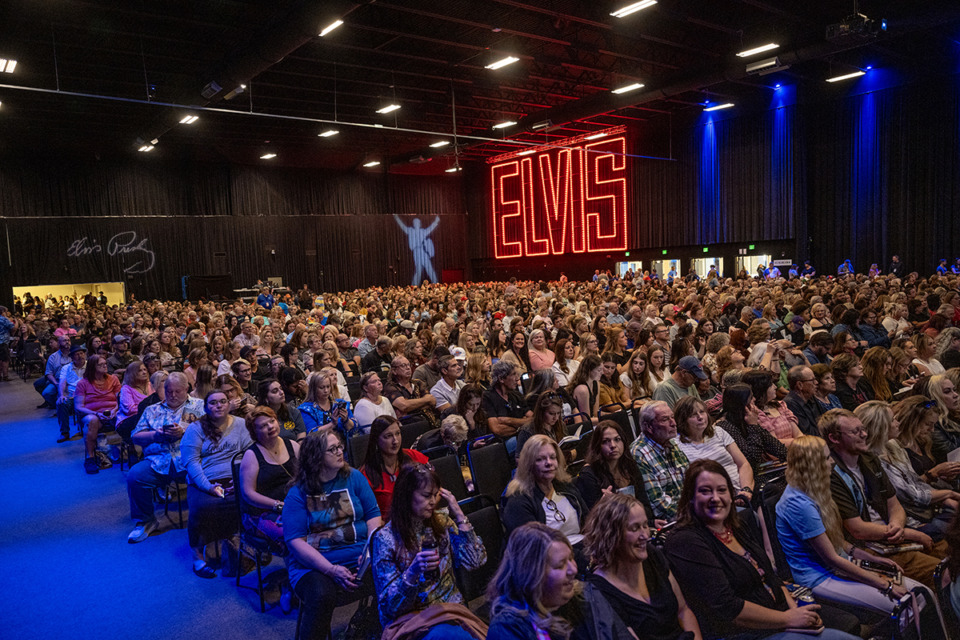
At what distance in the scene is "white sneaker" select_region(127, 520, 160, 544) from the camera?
4.62 metres

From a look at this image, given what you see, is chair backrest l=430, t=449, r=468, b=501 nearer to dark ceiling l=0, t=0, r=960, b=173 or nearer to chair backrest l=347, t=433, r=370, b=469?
chair backrest l=347, t=433, r=370, b=469

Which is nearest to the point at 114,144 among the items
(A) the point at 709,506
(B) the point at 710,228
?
(B) the point at 710,228

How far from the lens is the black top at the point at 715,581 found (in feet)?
8.21

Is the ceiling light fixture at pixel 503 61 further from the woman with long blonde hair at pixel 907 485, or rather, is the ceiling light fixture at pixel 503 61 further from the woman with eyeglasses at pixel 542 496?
the woman with eyeglasses at pixel 542 496

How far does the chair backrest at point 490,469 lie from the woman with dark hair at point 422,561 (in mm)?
1196

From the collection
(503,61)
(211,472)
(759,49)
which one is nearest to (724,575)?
(211,472)

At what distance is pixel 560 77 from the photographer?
636 inches

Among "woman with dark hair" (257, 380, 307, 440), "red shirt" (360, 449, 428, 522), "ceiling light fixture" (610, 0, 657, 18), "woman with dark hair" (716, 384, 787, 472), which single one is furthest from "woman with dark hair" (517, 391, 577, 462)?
"ceiling light fixture" (610, 0, 657, 18)

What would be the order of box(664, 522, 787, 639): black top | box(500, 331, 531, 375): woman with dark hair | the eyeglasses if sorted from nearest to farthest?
box(664, 522, 787, 639): black top → the eyeglasses → box(500, 331, 531, 375): woman with dark hair

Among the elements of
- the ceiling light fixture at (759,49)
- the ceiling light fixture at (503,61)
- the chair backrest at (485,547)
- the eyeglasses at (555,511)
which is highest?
the ceiling light fixture at (503,61)

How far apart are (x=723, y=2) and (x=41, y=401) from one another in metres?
14.9

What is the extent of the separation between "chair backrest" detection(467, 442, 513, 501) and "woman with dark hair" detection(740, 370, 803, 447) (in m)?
1.86
